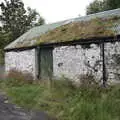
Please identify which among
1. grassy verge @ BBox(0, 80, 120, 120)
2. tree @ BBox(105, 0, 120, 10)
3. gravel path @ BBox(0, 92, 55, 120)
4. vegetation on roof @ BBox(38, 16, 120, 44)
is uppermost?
tree @ BBox(105, 0, 120, 10)

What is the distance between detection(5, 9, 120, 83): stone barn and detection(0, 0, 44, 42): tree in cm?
3148

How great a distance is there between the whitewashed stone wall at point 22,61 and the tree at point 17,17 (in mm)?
28416

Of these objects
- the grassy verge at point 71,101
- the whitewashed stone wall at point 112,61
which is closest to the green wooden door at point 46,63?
the grassy verge at point 71,101

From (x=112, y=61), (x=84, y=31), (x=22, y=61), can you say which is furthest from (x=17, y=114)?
(x=22, y=61)

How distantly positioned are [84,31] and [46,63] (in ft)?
12.2

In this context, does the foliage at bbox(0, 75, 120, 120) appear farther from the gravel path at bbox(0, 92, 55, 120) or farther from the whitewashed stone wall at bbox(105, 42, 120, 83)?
the whitewashed stone wall at bbox(105, 42, 120, 83)

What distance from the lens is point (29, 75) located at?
19.7 m

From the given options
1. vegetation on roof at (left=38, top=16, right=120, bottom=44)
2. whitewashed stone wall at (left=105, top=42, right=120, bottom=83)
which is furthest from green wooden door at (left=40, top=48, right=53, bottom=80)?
whitewashed stone wall at (left=105, top=42, right=120, bottom=83)

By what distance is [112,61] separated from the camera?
45.5 ft

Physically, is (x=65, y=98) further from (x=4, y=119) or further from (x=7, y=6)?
(x=7, y=6)

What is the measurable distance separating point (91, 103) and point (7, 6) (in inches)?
1871

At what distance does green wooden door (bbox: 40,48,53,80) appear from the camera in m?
18.3

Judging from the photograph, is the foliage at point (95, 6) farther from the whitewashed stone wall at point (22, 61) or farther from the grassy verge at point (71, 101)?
the grassy verge at point (71, 101)

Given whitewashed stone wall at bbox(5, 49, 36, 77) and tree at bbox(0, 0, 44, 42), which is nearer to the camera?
whitewashed stone wall at bbox(5, 49, 36, 77)
